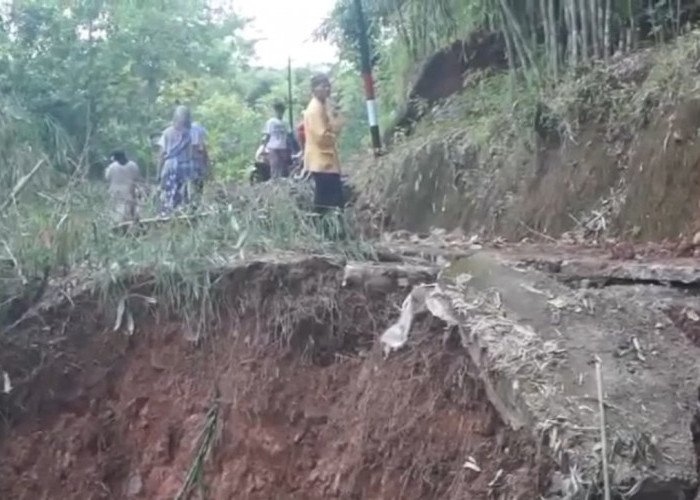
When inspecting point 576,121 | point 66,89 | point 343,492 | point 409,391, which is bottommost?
point 343,492

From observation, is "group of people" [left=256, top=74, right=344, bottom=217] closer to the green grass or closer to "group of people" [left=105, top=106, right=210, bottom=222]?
"group of people" [left=105, top=106, right=210, bottom=222]

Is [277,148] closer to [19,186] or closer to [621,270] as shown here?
[19,186]

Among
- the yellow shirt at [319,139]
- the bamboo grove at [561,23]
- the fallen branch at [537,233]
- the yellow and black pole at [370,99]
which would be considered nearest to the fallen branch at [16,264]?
the yellow shirt at [319,139]

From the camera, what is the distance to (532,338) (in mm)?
3520

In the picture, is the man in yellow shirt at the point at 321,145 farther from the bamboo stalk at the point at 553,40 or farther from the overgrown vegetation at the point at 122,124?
the bamboo stalk at the point at 553,40

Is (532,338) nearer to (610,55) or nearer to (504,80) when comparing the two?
(610,55)

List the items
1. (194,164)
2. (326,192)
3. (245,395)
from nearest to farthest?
(245,395) < (326,192) < (194,164)

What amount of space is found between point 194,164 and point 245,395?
3.39 meters

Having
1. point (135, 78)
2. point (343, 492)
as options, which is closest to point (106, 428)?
point (343, 492)

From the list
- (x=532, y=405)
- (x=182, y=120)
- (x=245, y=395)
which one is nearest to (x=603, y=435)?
(x=532, y=405)

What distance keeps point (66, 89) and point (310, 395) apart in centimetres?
843

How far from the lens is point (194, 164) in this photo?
7.72m

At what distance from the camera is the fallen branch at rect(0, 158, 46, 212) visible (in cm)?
536

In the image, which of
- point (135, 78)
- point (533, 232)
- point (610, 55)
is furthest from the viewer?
point (135, 78)
